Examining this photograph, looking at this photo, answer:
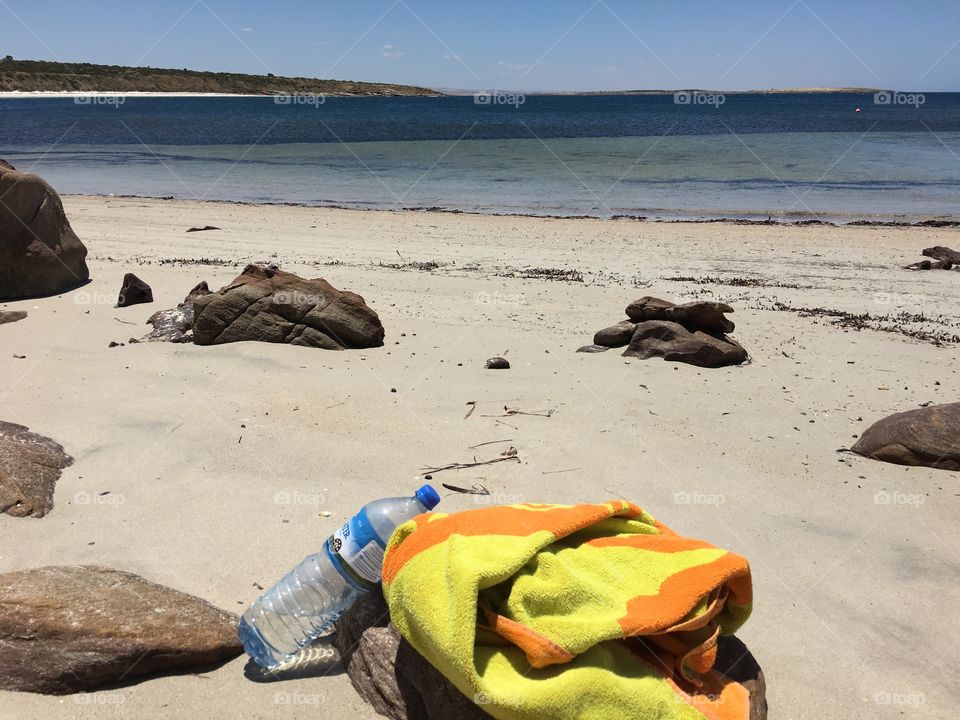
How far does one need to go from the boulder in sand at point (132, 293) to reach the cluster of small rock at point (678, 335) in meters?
4.70

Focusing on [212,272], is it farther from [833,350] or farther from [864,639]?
[864,639]

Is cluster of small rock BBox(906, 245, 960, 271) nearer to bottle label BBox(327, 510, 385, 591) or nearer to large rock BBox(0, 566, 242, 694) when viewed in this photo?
bottle label BBox(327, 510, 385, 591)

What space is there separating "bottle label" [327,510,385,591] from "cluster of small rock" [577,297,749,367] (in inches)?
183

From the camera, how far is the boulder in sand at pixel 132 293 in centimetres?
865

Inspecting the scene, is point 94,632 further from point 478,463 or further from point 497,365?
point 497,365

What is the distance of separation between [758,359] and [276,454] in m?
4.45

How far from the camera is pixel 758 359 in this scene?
24.1ft

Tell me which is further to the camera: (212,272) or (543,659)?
(212,272)

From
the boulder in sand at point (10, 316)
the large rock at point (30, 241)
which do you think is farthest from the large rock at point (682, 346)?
the large rock at point (30, 241)

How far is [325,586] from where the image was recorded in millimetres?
3248

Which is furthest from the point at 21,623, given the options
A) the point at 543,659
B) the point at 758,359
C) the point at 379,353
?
the point at 758,359

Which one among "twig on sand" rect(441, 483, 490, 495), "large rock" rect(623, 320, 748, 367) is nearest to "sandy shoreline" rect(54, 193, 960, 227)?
"large rock" rect(623, 320, 748, 367)

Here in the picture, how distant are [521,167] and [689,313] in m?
24.4

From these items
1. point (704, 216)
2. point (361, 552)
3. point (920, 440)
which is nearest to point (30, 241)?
point (361, 552)
